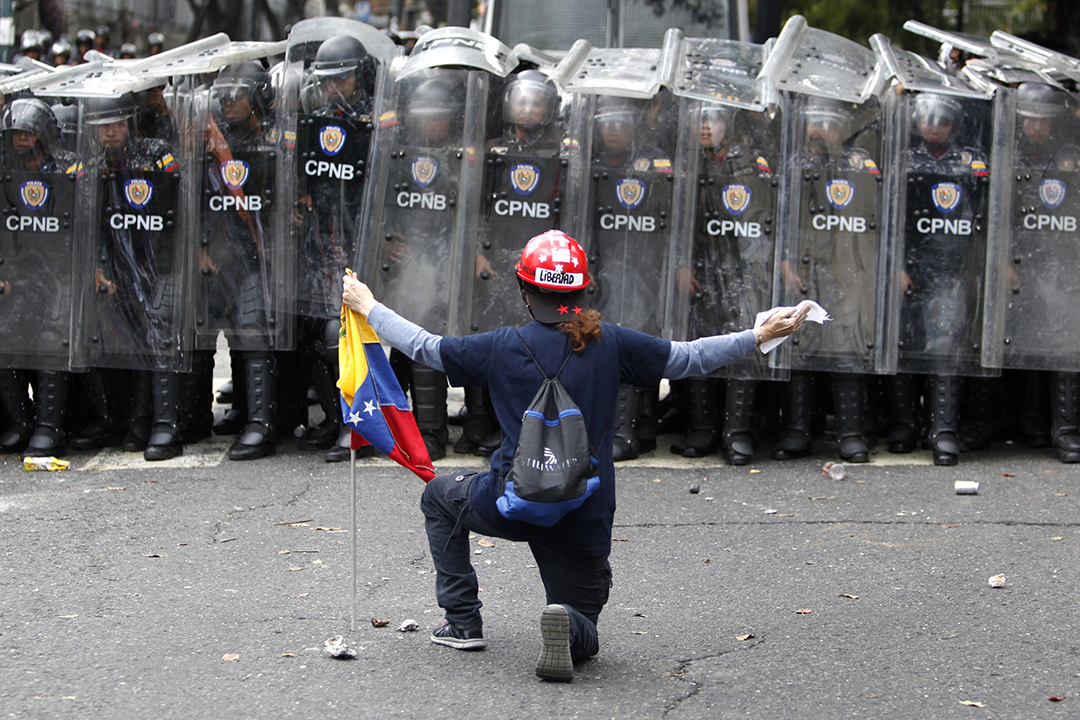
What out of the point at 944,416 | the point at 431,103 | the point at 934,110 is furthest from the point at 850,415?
the point at 431,103

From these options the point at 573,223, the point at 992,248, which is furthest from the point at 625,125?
the point at 992,248

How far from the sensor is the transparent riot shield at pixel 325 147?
7012 millimetres

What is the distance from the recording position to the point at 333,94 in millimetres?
7039

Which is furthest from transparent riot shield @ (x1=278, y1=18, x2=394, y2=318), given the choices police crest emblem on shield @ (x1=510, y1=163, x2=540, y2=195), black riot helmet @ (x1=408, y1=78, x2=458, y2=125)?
police crest emblem on shield @ (x1=510, y1=163, x2=540, y2=195)

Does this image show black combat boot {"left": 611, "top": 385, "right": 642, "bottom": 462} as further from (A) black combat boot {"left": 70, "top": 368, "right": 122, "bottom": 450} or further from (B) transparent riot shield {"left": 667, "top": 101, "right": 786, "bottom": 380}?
(A) black combat boot {"left": 70, "top": 368, "right": 122, "bottom": 450}

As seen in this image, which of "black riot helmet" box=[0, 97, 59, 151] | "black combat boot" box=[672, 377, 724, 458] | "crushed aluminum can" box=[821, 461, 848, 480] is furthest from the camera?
"black combat boot" box=[672, 377, 724, 458]

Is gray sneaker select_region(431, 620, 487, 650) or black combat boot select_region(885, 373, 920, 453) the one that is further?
black combat boot select_region(885, 373, 920, 453)

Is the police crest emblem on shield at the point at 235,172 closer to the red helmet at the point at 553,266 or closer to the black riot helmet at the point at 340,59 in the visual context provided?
the black riot helmet at the point at 340,59

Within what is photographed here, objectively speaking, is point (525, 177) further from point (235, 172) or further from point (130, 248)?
point (130, 248)

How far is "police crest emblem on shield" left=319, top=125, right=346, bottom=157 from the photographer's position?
7000 mm

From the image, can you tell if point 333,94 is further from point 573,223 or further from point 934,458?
point 934,458

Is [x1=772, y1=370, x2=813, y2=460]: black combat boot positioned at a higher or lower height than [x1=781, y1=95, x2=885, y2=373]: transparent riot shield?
lower

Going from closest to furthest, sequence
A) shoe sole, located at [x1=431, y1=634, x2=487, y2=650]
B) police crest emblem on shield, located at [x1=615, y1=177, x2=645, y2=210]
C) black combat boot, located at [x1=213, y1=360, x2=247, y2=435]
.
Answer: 1. shoe sole, located at [x1=431, y1=634, x2=487, y2=650]
2. police crest emblem on shield, located at [x1=615, y1=177, x2=645, y2=210]
3. black combat boot, located at [x1=213, y1=360, x2=247, y2=435]

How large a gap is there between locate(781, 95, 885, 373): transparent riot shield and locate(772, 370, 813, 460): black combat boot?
0.32 meters
